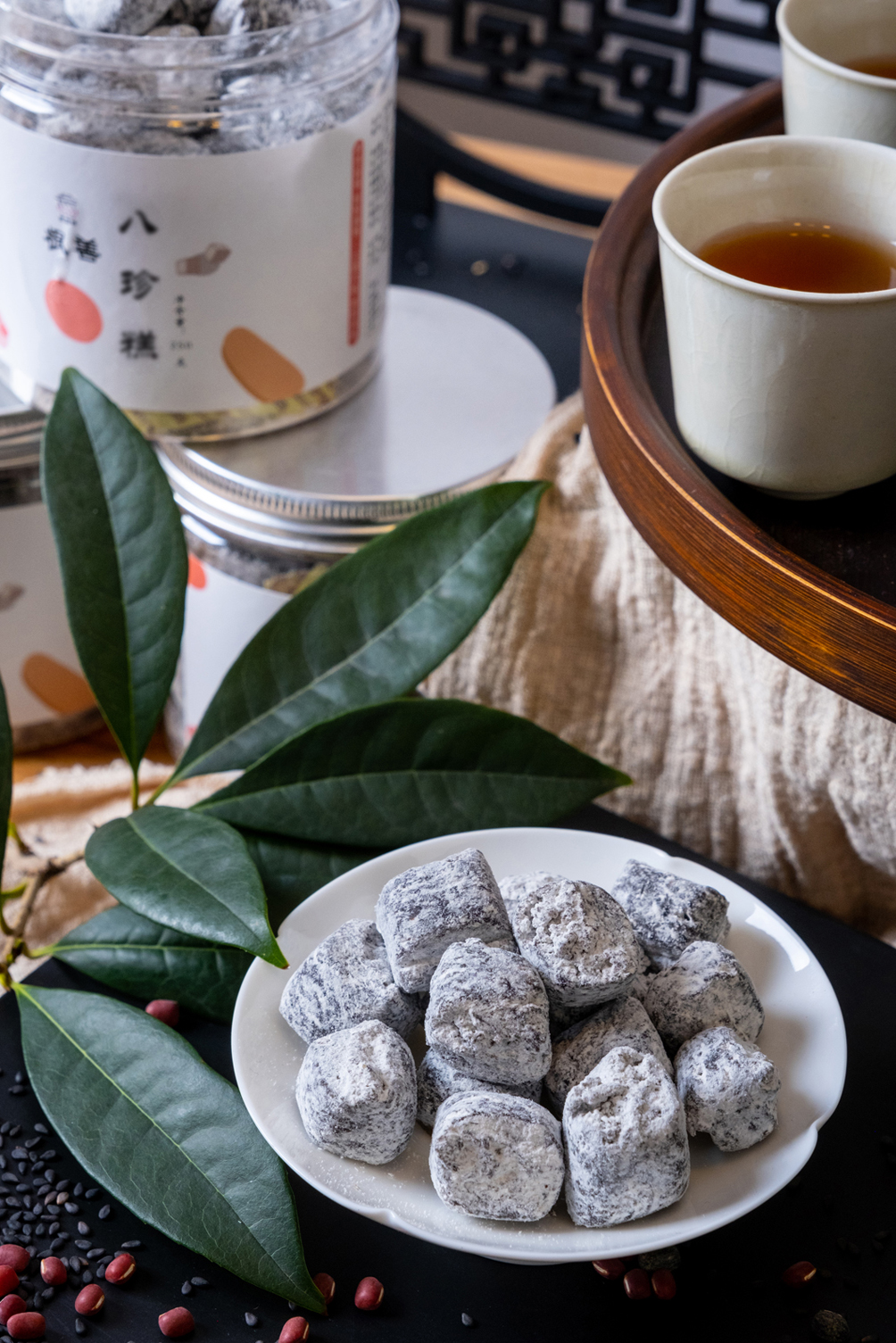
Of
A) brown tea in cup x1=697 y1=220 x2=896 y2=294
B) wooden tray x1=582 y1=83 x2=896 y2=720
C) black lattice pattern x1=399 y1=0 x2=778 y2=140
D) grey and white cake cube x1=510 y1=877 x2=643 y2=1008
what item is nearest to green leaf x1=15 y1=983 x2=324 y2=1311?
grey and white cake cube x1=510 y1=877 x2=643 y2=1008

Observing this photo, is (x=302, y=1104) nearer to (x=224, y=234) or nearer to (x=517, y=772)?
(x=517, y=772)

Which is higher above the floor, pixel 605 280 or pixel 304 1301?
pixel 605 280

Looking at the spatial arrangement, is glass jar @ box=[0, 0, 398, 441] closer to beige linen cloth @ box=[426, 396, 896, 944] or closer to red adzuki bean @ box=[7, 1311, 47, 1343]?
beige linen cloth @ box=[426, 396, 896, 944]

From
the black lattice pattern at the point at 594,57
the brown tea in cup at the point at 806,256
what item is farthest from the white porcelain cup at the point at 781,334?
the black lattice pattern at the point at 594,57

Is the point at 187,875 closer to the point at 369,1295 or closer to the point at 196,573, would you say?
the point at 369,1295

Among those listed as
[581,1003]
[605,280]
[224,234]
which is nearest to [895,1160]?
[581,1003]

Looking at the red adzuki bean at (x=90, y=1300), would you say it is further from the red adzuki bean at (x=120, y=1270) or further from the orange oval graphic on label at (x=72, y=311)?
the orange oval graphic on label at (x=72, y=311)
